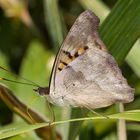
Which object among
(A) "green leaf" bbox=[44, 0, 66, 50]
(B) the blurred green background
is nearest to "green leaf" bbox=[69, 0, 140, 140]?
(B) the blurred green background

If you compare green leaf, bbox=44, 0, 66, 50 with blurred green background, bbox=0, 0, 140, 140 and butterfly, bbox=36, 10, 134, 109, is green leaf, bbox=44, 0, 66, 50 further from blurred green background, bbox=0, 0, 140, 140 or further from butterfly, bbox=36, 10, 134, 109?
butterfly, bbox=36, 10, 134, 109

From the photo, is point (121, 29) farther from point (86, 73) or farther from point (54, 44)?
point (54, 44)

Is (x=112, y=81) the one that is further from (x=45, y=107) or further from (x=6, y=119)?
(x=6, y=119)

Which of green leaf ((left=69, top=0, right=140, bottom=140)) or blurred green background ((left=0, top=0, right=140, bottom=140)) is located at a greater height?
green leaf ((left=69, top=0, right=140, bottom=140))

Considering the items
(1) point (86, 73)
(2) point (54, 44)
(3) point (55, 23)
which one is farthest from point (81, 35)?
(2) point (54, 44)

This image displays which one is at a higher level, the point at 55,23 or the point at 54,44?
the point at 55,23

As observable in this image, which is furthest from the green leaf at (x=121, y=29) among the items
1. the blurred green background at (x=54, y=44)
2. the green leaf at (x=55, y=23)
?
the green leaf at (x=55, y=23)

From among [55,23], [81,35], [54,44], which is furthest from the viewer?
[54,44]
